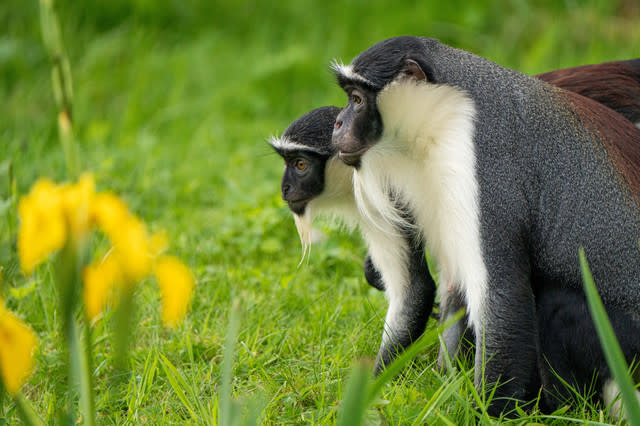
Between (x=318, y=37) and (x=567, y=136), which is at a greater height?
(x=567, y=136)

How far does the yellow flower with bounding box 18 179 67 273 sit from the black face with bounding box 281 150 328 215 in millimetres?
2298

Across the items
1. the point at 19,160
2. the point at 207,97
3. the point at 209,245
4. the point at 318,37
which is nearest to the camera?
the point at 209,245

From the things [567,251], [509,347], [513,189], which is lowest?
[509,347]

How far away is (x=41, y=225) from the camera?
131 centimetres

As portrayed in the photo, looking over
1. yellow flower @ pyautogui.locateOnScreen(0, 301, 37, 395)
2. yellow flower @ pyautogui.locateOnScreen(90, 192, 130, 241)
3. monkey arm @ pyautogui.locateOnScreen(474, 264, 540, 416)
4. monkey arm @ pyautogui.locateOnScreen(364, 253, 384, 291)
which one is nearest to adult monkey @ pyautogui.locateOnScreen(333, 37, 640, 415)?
monkey arm @ pyautogui.locateOnScreen(474, 264, 540, 416)

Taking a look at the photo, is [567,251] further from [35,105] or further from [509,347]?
[35,105]

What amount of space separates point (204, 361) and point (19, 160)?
291 cm

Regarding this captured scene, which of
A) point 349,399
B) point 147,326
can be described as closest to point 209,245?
point 147,326

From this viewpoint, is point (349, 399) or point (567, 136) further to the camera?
point (567, 136)

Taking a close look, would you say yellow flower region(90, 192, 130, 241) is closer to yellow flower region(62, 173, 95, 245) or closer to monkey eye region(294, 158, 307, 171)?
yellow flower region(62, 173, 95, 245)

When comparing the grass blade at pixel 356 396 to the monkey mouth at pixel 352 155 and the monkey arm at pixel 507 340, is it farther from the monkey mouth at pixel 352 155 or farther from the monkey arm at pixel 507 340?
the monkey mouth at pixel 352 155

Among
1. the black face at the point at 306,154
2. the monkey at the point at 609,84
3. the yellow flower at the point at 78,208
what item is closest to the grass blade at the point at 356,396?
the yellow flower at the point at 78,208

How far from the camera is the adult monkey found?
274cm

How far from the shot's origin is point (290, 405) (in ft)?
9.55
